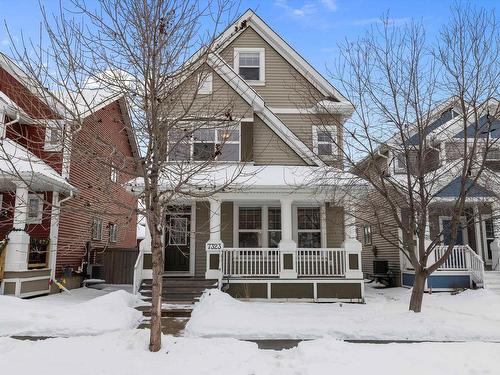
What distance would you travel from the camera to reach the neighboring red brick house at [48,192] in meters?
6.25

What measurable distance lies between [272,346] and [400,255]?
35.2ft

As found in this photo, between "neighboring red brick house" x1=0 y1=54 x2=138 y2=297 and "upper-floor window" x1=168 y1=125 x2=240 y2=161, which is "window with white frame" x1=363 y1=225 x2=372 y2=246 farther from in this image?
"upper-floor window" x1=168 y1=125 x2=240 y2=161

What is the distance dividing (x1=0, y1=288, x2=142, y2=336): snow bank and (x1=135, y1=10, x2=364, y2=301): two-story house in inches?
94.3

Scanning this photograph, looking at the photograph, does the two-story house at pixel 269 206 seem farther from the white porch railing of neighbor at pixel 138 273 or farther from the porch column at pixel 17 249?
the porch column at pixel 17 249

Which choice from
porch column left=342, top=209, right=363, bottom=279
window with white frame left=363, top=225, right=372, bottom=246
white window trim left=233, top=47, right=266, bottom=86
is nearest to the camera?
porch column left=342, top=209, right=363, bottom=279

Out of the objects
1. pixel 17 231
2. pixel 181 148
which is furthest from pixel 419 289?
pixel 17 231

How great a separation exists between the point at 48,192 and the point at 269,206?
7428 mm

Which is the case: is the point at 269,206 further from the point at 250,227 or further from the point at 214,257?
the point at 214,257

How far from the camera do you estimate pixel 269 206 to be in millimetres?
14516

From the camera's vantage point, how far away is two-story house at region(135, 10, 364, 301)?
1234 centimetres

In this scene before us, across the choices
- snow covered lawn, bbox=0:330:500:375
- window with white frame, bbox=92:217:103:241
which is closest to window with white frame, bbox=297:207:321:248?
snow covered lawn, bbox=0:330:500:375

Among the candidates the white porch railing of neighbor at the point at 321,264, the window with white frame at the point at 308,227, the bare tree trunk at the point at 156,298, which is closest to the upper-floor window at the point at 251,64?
the window with white frame at the point at 308,227

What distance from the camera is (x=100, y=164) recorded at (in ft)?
20.4

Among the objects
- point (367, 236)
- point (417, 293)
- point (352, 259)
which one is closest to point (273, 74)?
point (352, 259)
